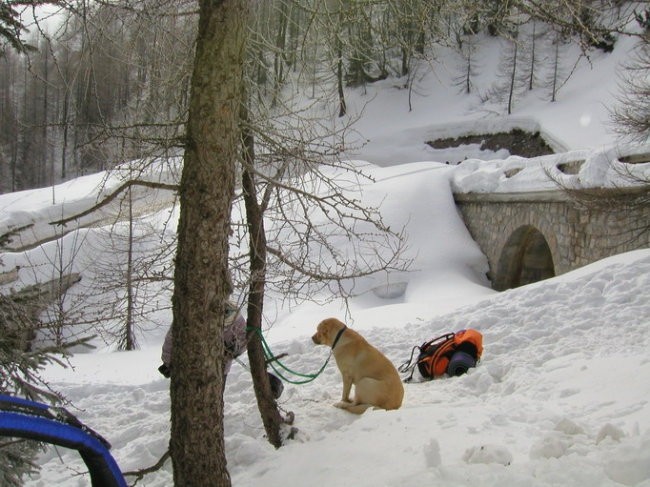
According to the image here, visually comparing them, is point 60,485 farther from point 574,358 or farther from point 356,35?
point 574,358

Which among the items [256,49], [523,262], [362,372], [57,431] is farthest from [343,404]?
[523,262]

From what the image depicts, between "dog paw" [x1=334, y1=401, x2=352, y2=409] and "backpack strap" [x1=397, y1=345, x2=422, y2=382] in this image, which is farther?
"backpack strap" [x1=397, y1=345, x2=422, y2=382]

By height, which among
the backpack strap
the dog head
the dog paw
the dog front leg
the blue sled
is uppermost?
the blue sled

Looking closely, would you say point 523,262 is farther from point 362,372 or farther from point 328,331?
point 362,372

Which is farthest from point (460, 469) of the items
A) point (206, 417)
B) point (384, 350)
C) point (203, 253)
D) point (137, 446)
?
point (384, 350)

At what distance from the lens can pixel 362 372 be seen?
4.97 metres

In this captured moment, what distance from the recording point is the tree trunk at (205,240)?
9.13 feet

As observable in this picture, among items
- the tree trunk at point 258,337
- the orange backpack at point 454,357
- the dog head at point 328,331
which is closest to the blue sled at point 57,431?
the tree trunk at point 258,337

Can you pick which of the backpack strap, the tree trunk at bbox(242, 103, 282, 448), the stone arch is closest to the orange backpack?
the backpack strap

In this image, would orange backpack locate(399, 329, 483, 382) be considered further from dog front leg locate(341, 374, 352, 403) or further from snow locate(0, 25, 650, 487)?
dog front leg locate(341, 374, 352, 403)

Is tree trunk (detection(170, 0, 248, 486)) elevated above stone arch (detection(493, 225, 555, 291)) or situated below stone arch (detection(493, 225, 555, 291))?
above

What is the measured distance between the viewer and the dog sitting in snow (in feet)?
15.9

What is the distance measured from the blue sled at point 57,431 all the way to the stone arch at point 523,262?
14693 millimetres

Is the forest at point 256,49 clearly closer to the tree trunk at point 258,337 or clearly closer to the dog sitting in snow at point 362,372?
the tree trunk at point 258,337
